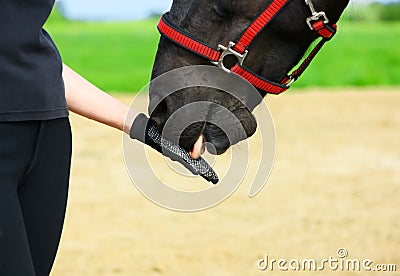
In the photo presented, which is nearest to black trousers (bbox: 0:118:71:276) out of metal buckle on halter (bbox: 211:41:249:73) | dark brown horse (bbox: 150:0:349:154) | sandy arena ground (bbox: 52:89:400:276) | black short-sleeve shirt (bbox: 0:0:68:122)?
black short-sleeve shirt (bbox: 0:0:68:122)

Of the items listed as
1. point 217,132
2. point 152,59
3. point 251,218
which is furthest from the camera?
point 152,59

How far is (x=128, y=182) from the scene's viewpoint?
6316 mm

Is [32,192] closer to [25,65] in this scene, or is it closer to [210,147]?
[25,65]

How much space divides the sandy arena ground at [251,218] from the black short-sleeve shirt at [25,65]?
2.34m

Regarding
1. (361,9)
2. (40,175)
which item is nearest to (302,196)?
(361,9)

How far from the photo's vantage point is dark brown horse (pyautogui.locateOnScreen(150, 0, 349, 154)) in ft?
6.36

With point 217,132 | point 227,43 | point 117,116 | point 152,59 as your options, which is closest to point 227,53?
point 227,43

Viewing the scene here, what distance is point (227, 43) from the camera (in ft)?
6.47

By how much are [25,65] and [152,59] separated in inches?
590

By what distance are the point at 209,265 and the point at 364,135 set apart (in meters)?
5.11

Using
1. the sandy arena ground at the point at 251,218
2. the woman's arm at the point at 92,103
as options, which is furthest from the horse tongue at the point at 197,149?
the sandy arena ground at the point at 251,218

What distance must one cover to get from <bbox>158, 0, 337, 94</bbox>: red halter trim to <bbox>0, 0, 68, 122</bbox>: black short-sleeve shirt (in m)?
0.39

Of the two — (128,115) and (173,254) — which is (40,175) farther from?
(173,254)

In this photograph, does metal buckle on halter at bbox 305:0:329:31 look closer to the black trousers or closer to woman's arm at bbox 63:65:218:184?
woman's arm at bbox 63:65:218:184
